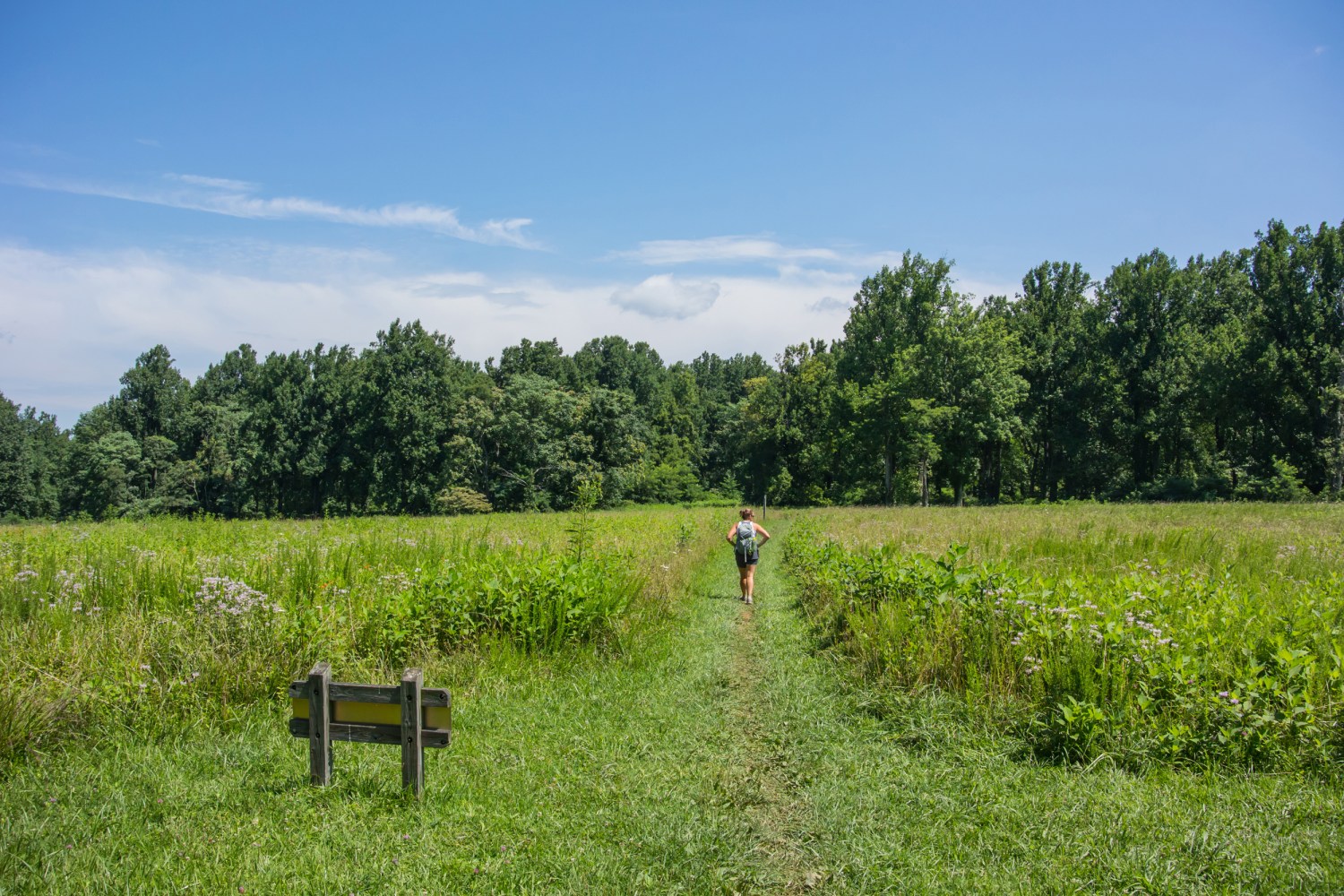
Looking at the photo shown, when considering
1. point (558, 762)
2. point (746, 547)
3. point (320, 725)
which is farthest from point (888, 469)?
point (320, 725)

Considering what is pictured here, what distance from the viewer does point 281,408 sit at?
62656mm

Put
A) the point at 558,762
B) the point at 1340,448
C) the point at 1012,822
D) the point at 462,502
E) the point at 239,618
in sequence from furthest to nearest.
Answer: the point at 462,502, the point at 1340,448, the point at 239,618, the point at 558,762, the point at 1012,822

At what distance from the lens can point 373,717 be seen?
5.04 m

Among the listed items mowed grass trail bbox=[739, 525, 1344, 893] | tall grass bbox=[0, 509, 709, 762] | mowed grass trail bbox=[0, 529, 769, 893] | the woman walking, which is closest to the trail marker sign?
mowed grass trail bbox=[0, 529, 769, 893]

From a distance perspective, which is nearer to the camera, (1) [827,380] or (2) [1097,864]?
(2) [1097,864]

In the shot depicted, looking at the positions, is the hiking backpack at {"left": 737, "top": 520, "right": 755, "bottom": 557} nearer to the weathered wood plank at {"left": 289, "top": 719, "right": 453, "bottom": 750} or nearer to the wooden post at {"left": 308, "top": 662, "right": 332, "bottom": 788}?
the weathered wood plank at {"left": 289, "top": 719, "right": 453, "bottom": 750}

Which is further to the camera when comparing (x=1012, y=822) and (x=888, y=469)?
(x=888, y=469)

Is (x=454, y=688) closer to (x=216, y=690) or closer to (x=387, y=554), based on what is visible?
(x=216, y=690)

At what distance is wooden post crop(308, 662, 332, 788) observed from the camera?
A: 5.00m

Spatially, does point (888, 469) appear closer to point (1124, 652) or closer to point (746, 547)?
point (746, 547)

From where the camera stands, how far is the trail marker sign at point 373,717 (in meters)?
4.91

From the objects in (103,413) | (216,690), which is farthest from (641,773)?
(103,413)

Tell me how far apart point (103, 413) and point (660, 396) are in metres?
60.0

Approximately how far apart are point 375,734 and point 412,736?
31cm
